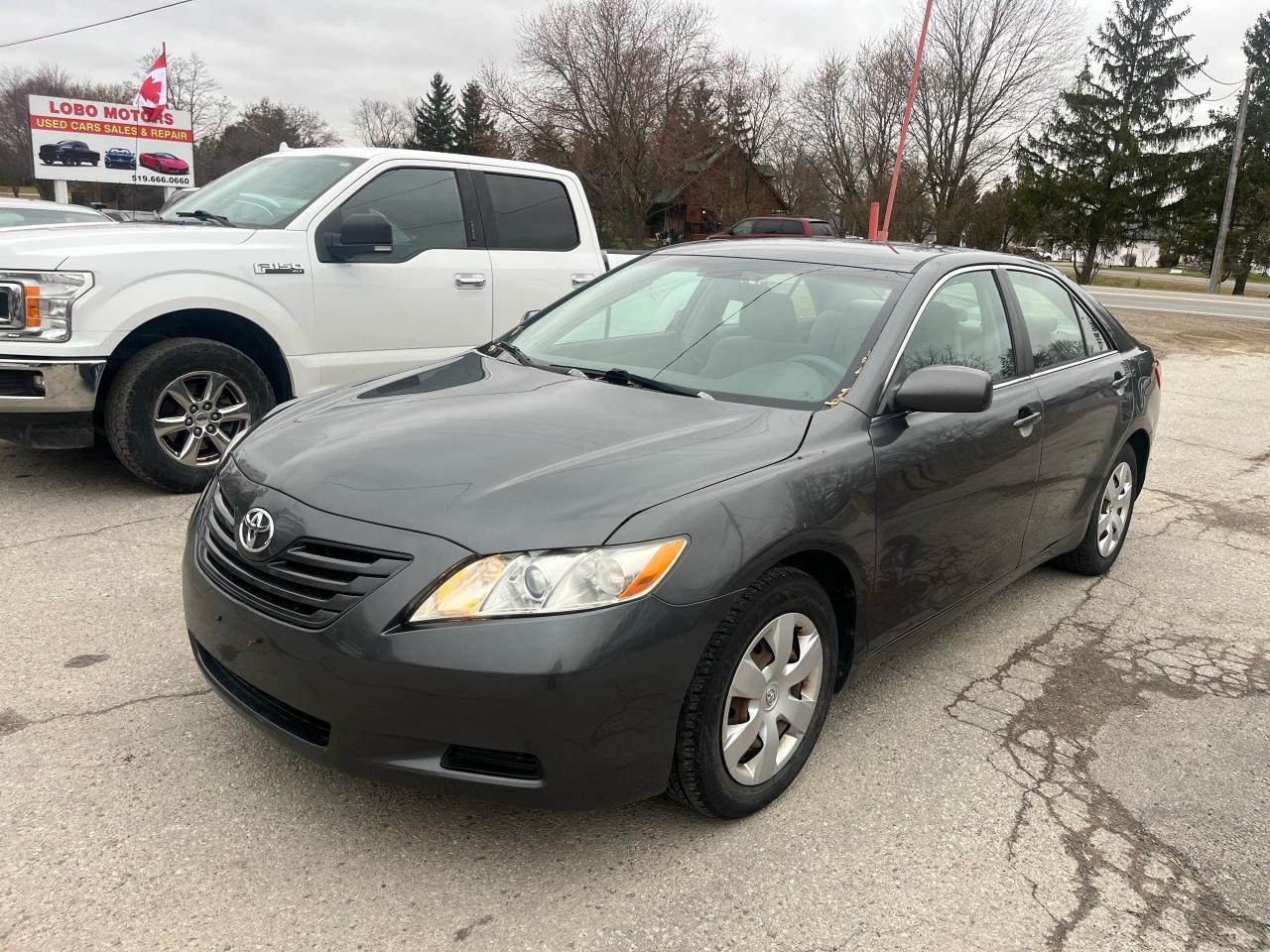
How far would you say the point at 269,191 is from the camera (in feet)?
19.8

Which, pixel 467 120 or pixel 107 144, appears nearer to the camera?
pixel 107 144

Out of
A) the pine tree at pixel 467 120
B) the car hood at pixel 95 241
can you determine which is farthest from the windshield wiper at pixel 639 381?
the pine tree at pixel 467 120

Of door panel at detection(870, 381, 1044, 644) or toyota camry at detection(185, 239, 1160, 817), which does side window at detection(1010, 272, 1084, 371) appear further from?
door panel at detection(870, 381, 1044, 644)

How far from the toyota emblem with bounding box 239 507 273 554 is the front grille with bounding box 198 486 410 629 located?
0.03 meters

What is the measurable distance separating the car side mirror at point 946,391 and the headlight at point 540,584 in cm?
121

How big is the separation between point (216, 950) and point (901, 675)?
2518 millimetres

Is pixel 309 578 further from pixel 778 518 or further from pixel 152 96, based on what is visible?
pixel 152 96

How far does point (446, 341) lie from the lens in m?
6.30

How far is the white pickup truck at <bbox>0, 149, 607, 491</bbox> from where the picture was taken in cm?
487

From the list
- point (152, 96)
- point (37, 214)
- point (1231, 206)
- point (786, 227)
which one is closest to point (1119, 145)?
point (1231, 206)

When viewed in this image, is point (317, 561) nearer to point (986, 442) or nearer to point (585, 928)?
point (585, 928)

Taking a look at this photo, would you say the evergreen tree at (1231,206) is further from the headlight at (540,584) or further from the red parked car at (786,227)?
the headlight at (540,584)

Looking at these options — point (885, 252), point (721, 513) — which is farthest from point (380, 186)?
point (721, 513)

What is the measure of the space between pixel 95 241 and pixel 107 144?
87.5 ft
